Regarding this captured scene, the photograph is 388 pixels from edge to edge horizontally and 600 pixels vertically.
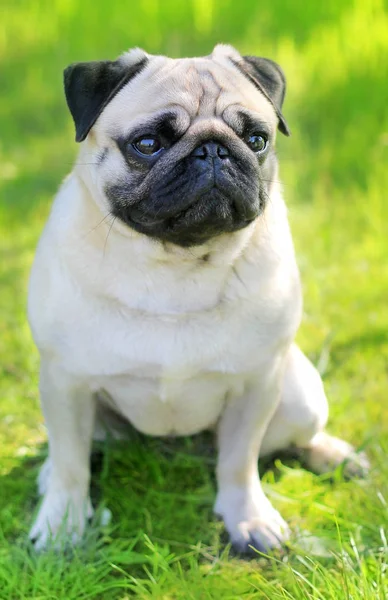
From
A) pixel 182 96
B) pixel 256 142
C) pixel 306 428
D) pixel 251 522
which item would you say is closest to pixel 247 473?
pixel 251 522

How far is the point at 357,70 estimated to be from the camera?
5.09 metres

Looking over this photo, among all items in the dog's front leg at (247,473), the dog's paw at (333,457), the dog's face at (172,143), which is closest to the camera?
the dog's face at (172,143)

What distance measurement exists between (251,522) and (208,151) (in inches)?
46.5

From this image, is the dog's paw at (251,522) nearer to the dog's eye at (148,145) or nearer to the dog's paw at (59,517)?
the dog's paw at (59,517)

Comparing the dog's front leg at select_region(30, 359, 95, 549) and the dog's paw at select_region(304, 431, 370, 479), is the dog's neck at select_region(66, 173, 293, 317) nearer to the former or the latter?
the dog's front leg at select_region(30, 359, 95, 549)

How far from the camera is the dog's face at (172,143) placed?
2152mm

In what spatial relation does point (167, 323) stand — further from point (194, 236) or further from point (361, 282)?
point (361, 282)

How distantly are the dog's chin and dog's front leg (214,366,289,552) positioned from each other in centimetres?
49

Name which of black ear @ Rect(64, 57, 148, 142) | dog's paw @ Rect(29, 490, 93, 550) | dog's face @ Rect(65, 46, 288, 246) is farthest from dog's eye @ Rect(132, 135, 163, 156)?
dog's paw @ Rect(29, 490, 93, 550)

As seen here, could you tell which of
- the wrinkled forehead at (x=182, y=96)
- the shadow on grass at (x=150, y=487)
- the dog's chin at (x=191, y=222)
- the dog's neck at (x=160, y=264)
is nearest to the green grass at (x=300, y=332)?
the shadow on grass at (x=150, y=487)

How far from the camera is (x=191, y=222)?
2.19 metres

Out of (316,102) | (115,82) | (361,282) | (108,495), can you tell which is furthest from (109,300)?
(316,102)

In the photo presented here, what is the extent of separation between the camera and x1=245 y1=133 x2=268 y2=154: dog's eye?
89.4 inches

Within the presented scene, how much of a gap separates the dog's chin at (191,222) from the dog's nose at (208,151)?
0.39 feet
